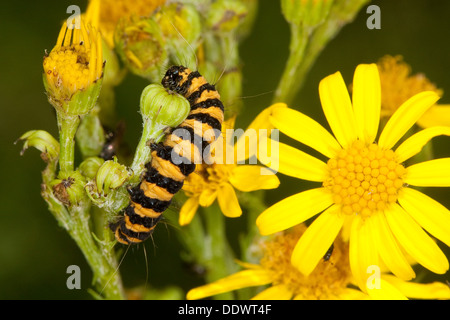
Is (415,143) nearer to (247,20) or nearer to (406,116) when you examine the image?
(406,116)

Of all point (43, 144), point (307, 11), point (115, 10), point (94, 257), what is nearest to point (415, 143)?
point (307, 11)

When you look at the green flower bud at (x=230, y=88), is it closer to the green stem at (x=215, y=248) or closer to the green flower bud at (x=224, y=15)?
the green flower bud at (x=224, y=15)

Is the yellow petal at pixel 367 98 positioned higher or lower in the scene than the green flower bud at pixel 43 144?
higher

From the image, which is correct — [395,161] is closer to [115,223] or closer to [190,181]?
[190,181]

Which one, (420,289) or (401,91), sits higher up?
(401,91)

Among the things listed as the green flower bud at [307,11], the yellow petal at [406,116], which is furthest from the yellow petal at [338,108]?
the green flower bud at [307,11]

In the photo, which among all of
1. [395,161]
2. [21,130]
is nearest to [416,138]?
[395,161]
